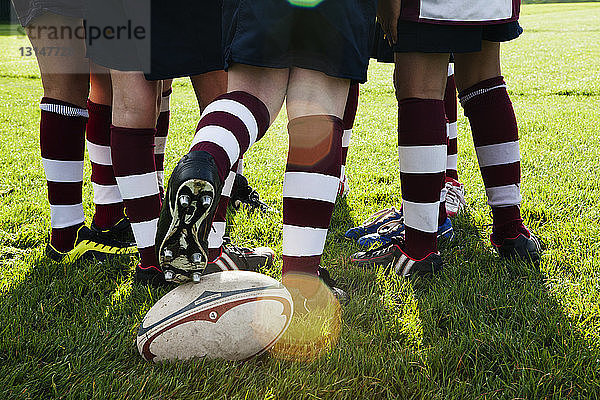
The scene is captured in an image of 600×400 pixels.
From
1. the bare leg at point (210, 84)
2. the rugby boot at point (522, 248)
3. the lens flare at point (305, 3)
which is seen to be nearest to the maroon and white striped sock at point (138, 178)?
the bare leg at point (210, 84)

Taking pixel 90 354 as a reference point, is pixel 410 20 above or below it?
above

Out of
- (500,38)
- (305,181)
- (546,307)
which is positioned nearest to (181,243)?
(305,181)

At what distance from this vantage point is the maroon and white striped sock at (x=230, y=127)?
1.48 meters

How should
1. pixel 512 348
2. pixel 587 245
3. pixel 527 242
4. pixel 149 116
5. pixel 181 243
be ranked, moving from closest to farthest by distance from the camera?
pixel 181 243 < pixel 512 348 < pixel 149 116 < pixel 527 242 < pixel 587 245

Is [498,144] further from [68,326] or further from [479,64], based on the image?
[68,326]

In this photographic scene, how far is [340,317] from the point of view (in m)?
1.88

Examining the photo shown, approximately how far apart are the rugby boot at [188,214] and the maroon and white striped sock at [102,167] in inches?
52.2

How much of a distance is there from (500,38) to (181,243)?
1.56 metres

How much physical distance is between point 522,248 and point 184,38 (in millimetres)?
1670

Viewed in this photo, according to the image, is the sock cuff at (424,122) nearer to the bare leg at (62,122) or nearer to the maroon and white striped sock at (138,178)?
the maroon and white striped sock at (138,178)

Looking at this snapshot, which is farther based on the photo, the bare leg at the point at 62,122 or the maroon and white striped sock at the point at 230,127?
the bare leg at the point at 62,122

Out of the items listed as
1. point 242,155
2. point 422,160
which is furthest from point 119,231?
point 422,160

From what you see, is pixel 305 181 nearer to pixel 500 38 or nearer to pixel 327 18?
pixel 327 18

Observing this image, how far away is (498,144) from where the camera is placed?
90.7 inches
